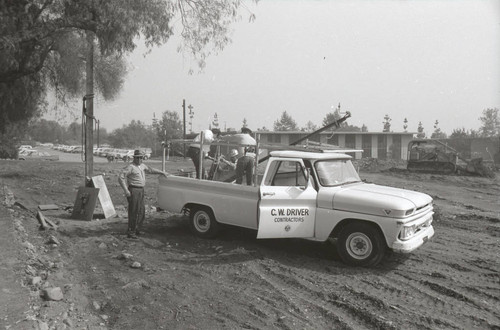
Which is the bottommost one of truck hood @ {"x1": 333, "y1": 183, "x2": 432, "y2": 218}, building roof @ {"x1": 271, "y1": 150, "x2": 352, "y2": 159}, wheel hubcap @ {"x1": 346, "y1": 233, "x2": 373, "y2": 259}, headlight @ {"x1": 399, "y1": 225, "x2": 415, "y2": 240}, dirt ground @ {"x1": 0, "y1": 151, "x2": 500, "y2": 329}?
dirt ground @ {"x1": 0, "y1": 151, "x2": 500, "y2": 329}

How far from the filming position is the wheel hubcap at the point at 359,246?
6.84 m

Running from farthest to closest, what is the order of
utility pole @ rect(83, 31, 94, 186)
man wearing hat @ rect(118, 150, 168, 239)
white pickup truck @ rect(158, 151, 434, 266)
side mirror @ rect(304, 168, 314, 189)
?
utility pole @ rect(83, 31, 94, 186) → man wearing hat @ rect(118, 150, 168, 239) → side mirror @ rect(304, 168, 314, 189) → white pickup truck @ rect(158, 151, 434, 266)

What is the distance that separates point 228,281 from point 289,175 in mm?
2221

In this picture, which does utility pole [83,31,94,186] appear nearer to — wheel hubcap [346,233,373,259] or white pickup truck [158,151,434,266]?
white pickup truck [158,151,434,266]

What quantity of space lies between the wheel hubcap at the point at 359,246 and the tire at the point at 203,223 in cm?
267

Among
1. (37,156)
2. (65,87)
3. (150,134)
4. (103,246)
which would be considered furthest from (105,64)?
(150,134)

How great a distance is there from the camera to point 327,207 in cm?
714

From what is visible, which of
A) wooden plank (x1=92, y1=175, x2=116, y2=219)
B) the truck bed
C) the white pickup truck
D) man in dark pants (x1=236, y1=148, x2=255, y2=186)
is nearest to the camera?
the white pickup truck

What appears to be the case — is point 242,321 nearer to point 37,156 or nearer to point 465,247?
point 465,247

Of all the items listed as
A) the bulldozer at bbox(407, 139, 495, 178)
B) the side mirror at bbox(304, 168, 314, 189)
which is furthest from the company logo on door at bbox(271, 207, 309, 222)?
the bulldozer at bbox(407, 139, 495, 178)

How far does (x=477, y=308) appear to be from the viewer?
5.43 metres

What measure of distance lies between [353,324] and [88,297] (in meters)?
3.30

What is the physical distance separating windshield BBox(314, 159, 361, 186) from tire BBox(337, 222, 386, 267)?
0.91m

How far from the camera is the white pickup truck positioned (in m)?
6.69
